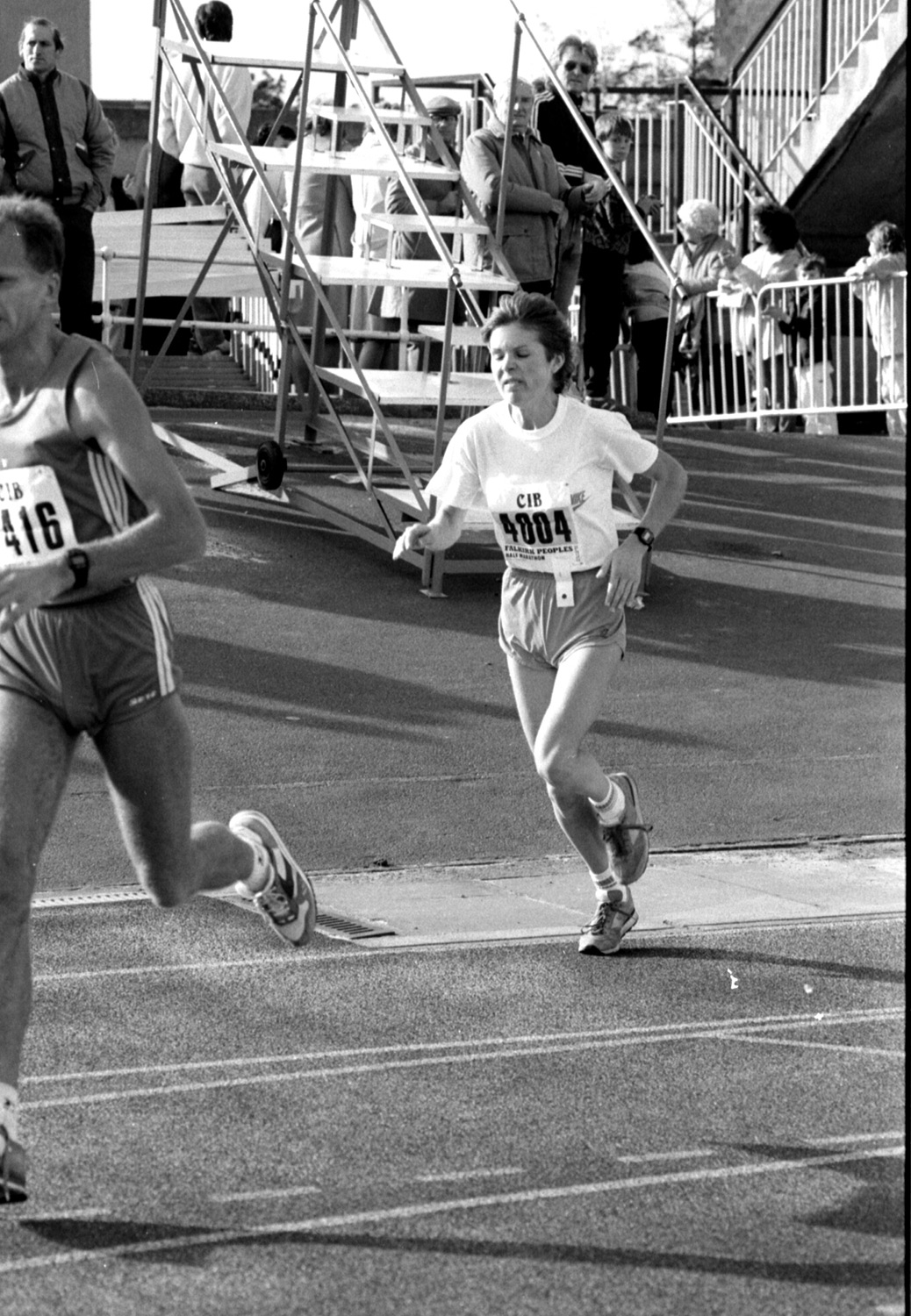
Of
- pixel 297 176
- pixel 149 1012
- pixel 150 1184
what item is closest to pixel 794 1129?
pixel 150 1184

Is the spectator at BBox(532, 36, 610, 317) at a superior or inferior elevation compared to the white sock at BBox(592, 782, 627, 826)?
superior

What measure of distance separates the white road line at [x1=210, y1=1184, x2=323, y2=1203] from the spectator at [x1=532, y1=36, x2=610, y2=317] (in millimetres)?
8625

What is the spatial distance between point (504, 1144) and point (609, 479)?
8.55ft

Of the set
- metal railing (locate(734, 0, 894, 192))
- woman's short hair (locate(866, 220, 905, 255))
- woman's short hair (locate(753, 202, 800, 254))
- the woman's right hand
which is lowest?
the woman's right hand

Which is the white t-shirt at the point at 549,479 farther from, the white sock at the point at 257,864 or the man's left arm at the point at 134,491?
the man's left arm at the point at 134,491

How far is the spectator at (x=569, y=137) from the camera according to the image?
12688 millimetres

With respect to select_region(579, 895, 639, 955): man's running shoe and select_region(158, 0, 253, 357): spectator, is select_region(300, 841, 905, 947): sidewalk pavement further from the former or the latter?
select_region(158, 0, 253, 357): spectator

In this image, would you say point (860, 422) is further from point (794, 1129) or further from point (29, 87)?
point (794, 1129)

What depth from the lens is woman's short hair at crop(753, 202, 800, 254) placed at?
1603 centimetres

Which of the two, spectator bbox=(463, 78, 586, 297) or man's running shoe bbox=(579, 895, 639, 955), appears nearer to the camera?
man's running shoe bbox=(579, 895, 639, 955)

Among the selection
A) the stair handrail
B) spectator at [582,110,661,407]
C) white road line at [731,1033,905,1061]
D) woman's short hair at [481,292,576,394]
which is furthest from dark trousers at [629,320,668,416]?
white road line at [731,1033,905,1061]

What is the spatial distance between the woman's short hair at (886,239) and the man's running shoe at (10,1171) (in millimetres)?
12697

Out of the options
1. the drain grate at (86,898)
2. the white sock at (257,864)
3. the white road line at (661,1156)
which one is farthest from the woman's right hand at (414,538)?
the white road line at (661,1156)

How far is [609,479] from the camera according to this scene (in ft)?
22.2
